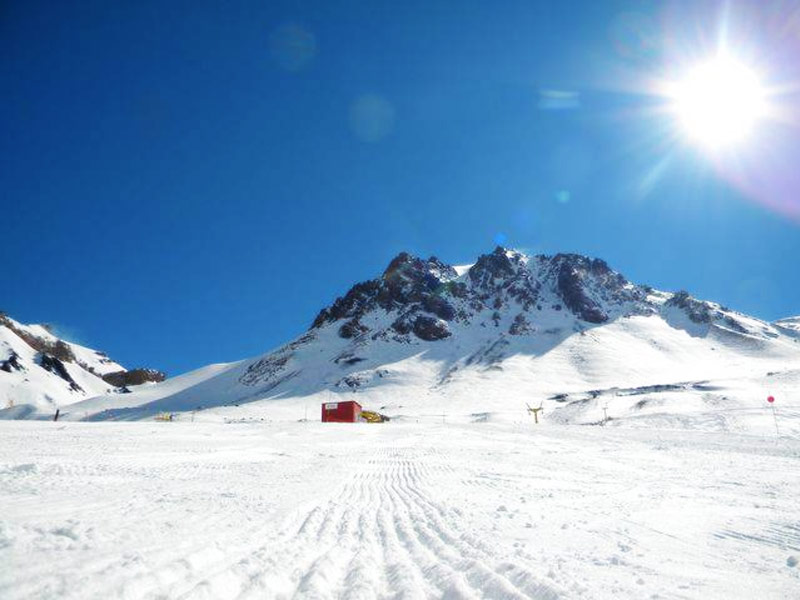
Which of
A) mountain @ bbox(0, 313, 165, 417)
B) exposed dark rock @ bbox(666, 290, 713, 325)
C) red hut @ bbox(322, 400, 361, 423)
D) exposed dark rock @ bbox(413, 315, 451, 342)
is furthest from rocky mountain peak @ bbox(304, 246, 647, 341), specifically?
red hut @ bbox(322, 400, 361, 423)

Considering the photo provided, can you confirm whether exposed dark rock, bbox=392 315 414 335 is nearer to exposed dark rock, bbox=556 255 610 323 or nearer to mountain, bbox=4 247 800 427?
mountain, bbox=4 247 800 427

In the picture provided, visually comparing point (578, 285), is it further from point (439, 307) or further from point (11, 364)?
point (11, 364)

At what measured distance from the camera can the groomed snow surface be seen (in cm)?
355

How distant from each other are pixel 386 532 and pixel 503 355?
105853 millimetres

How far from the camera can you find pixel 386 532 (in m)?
5.40

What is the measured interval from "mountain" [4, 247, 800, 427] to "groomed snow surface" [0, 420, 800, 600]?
3386cm

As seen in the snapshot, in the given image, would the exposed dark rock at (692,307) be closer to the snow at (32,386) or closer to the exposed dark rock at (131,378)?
the snow at (32,386)

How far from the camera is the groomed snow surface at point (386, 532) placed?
11.6ft

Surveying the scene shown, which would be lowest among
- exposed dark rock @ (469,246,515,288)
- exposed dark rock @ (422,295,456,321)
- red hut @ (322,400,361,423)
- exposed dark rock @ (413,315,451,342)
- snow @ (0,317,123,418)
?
red hut @ (322,400,361,423)

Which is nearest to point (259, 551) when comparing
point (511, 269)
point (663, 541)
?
point (663, 541)

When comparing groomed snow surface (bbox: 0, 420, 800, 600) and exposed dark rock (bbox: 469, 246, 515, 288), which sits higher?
exposed dark rock (bbox: 469, 246, 515, 288)

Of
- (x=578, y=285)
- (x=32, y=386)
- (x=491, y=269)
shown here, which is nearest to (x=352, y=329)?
(x=491, y=269)

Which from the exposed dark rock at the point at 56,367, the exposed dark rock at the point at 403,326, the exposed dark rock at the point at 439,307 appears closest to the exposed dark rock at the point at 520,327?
the exposed dark rock at the point at 439,307

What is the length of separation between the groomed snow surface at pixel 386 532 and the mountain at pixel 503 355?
3386 cm
